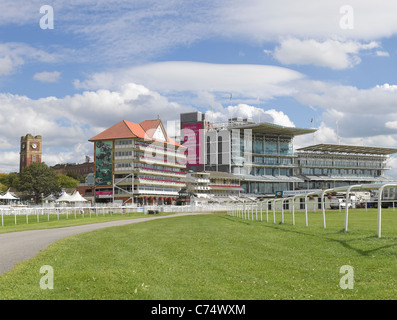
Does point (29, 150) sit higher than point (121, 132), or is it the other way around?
point (29, 150)

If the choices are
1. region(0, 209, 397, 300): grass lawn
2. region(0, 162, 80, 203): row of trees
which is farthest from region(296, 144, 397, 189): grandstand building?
region(0, 209, 397, 300): grass lawn

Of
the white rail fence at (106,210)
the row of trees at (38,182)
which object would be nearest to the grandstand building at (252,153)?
the row of trees at (38,182)

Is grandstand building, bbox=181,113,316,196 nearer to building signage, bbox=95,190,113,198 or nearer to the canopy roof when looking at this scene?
the canopy roof

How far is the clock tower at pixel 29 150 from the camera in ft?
634

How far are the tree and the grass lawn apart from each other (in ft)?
338

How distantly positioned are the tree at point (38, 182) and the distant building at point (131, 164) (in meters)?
16.9

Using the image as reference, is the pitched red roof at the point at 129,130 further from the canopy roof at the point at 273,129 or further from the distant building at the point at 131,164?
the canopy roof at the point at 273,129

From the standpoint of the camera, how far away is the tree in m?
111

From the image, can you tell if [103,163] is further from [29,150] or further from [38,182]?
[29,150]

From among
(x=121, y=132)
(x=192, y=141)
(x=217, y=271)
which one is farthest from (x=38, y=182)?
(x=217, y=271)

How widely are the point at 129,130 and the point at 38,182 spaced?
27.1 m

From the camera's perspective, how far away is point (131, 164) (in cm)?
10281
